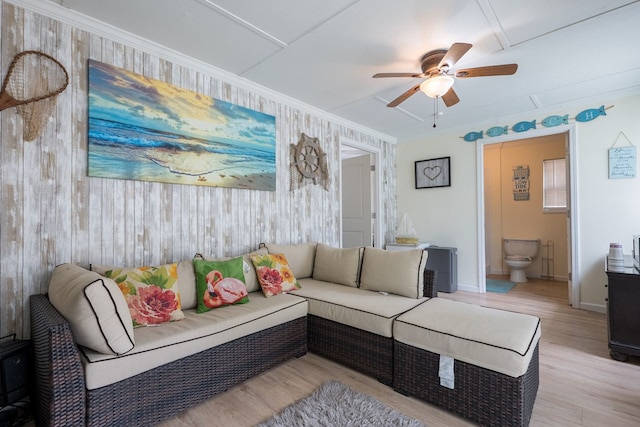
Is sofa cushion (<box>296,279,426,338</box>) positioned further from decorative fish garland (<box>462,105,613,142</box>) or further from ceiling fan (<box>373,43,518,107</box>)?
decorative fish garland (<box>462,105,613,142</box>)

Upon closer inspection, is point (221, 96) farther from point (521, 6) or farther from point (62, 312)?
point (521, 6)

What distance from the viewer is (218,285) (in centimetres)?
221

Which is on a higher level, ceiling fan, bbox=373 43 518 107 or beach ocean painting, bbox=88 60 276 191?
ceiling fan, bbox=373 43 518 107

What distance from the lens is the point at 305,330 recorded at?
244cm

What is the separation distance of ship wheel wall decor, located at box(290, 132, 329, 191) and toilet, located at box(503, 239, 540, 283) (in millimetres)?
3557

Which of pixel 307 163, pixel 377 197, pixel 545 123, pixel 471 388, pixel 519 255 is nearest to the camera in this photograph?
pixel 471 388

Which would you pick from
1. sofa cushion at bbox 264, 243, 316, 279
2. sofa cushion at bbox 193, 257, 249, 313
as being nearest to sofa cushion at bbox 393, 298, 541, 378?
sofa cushion at bbox 193, 257, 249, 313

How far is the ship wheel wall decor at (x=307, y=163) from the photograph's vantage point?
3.49 m

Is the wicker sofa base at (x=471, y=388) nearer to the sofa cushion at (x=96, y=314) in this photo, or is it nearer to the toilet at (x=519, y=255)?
the sofa cushion at (x=96, y=314)

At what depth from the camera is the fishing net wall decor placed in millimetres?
1776

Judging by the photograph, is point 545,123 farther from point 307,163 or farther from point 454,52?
point 307,163

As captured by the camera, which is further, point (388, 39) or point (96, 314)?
point (388, 39)

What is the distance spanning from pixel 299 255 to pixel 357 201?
2.12 meters

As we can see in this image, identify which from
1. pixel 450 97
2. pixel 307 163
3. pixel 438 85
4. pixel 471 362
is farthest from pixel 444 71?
pixel 471 362
